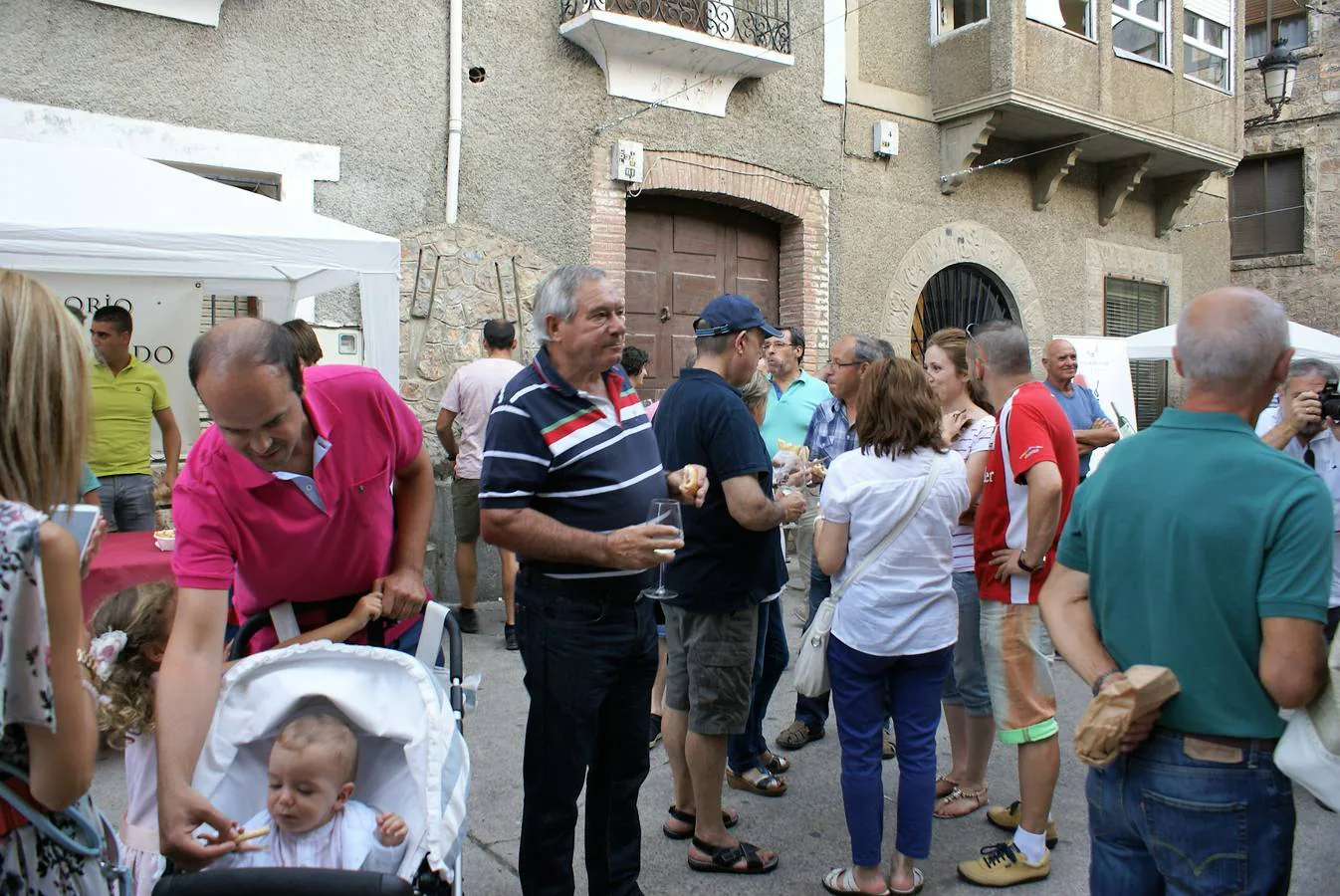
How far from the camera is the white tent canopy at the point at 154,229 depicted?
16.8ft

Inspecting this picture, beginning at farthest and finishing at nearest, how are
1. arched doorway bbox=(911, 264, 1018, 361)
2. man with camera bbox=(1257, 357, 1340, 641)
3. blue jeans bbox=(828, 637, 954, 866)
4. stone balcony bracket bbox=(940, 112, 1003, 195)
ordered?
arched doorway bbox=(911, 264, 1018, 361) < stone balcony bracket bbox=(940, 112, 1003, 195) < man with camera bbox=(1257, 357, 1340, 641) < blue jeans bbox=(828, 637, 954, 866)

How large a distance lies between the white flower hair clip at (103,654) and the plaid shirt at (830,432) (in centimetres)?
360

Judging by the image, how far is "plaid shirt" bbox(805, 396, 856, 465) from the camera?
5375 millimetres

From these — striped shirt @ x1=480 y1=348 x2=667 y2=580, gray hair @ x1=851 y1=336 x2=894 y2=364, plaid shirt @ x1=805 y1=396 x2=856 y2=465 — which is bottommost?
striped shirt @ x1=480 y1=348 x2=667 y2=580

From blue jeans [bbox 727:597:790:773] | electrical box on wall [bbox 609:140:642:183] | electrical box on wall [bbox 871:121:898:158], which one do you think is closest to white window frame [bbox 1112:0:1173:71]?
electrical box on wall [bbox 871:121:898:158]

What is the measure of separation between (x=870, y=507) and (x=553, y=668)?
4.20 ft

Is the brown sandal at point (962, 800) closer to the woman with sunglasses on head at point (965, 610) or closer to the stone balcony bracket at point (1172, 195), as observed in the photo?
the woman with sunglasses on head at point (965, 610)

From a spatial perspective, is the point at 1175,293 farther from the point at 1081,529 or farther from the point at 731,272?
the point at 1081,529

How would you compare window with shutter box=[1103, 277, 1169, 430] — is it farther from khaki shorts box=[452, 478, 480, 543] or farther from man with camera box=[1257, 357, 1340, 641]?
khaki shorts box=[452, 478, 480, 543]

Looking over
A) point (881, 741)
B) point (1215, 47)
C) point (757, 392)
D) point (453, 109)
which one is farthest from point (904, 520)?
point (1215, 47)

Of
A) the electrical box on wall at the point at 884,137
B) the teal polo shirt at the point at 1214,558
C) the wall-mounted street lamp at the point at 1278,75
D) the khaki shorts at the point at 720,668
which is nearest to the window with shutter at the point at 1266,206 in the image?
the wall-mounted street lamp at the point at 1278,75

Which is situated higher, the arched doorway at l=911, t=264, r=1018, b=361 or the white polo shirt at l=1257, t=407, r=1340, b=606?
the arched doorway at l=911, t=264, r=1018, b=361

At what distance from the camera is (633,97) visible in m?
9.03

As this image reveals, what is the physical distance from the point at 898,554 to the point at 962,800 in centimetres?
135
